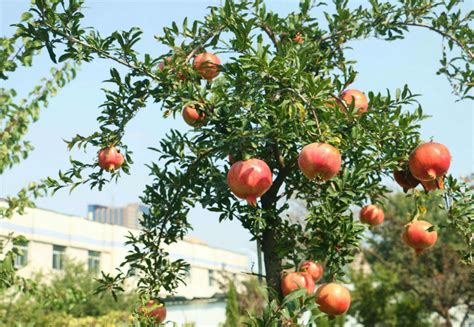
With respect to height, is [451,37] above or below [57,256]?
below

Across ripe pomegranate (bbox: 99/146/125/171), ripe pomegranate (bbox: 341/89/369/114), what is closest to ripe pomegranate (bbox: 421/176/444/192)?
ripe pomegranate (bbox: 341/89/369/114)

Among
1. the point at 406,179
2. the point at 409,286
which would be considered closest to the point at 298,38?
the point at 406,179

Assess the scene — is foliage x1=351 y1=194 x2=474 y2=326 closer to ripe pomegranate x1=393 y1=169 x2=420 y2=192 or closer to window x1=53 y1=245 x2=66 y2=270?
ripe pomegranate x1=393 y1=169 x2=420 y2=192

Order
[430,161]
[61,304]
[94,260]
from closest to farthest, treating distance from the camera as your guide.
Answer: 1. [430,161]
2. [61,304]
3. [94,260]

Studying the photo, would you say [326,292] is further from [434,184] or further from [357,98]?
[357,98]

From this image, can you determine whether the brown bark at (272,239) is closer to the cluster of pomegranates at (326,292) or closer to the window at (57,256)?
the cluster of pomegranates at (326,292)

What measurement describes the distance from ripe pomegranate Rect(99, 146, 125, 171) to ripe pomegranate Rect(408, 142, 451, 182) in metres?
1.34

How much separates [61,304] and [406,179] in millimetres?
3294

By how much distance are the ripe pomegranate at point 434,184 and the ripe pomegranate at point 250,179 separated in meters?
0.85

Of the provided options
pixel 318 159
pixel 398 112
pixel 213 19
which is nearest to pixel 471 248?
pixel 398 112

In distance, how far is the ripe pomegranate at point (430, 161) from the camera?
7.70 feet

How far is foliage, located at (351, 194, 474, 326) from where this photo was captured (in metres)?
15.1

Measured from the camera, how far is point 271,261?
108 inches

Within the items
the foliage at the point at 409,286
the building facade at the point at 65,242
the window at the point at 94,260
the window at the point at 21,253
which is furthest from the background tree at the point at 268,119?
the window at the point at 94,260
